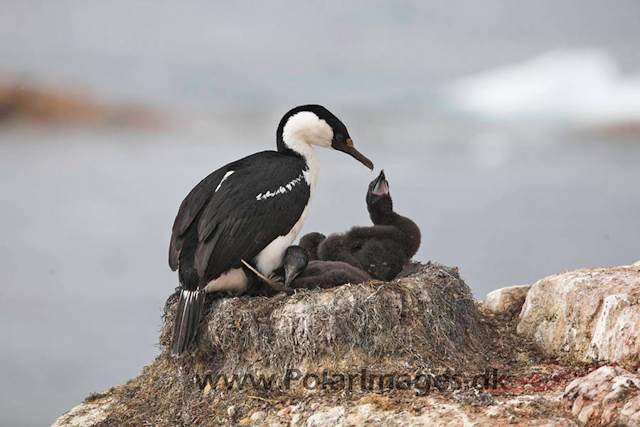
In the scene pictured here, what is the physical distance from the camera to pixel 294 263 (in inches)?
203

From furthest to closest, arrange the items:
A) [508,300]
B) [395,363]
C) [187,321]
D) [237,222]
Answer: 1. [508,300]
2. [237,222]
3. [187,321]
4. [395,363]

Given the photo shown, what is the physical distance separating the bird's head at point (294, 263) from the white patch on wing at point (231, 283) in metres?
0.36

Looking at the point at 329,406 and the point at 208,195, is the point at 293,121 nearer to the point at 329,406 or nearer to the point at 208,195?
the point at 208,195

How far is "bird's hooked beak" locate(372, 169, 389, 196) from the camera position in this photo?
5969 millimetres

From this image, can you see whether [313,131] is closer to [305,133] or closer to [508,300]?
[305,133]

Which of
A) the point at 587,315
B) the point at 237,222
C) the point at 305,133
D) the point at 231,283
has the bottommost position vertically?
the point at 587,315

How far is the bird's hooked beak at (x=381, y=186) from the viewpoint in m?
5.97

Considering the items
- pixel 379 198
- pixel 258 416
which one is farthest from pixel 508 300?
pixel 258 416

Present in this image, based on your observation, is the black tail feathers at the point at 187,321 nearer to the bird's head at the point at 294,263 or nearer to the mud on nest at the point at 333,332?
the mud on nest at the point at 333,332

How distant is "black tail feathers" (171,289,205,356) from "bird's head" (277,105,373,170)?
65.4 inches

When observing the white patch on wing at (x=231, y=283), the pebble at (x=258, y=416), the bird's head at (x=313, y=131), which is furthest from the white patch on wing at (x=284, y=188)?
the pebble at (x=258, y=416)

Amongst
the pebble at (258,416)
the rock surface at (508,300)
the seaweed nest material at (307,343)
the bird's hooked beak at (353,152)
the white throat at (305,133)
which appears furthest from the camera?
the rock surface at (508,300)

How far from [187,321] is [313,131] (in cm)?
204

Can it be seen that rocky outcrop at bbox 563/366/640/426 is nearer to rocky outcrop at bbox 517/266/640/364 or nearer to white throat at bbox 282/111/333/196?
rocky outcrop at bbox 517/266/640/364
